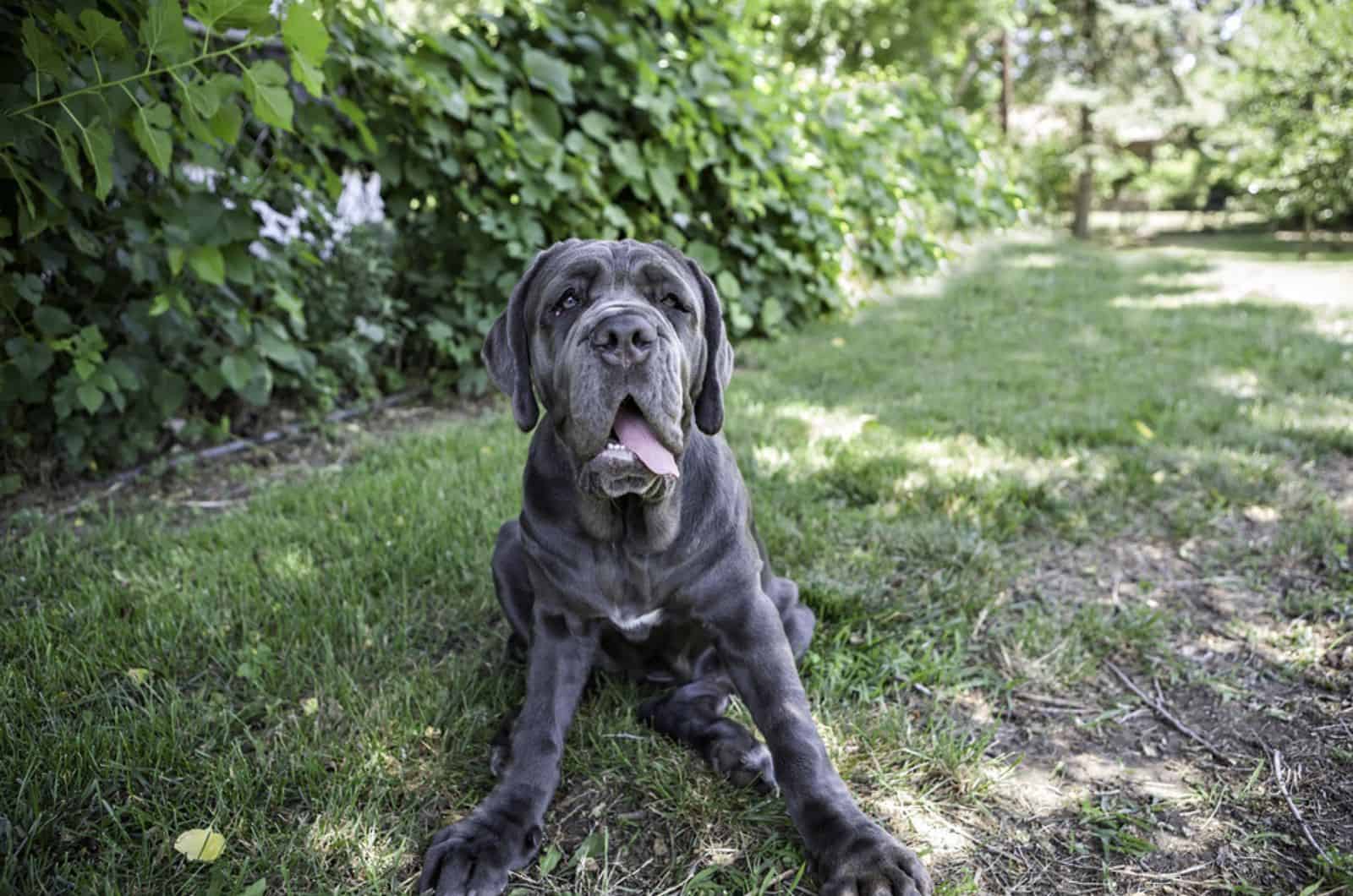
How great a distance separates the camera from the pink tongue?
2053 mm

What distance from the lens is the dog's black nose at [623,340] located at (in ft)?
6.48

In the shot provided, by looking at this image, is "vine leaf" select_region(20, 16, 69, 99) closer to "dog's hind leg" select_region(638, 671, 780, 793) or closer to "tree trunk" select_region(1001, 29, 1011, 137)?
"dog's hind leg" select_region(638, 671, 780, 793)

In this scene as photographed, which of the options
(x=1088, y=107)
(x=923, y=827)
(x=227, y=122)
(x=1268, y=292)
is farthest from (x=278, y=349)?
(x=1088, y=107)

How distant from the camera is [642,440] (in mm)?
2076

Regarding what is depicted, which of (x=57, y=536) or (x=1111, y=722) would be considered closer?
(x=1111, y=722)

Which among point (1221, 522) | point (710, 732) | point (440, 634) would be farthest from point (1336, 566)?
point (440, 634)

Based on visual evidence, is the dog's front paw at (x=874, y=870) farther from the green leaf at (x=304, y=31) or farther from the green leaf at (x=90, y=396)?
the green leaf at (x=90, y=396)

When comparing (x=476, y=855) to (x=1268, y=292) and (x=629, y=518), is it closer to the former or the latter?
(x=629, y=518)

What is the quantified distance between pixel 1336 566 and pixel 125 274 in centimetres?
510

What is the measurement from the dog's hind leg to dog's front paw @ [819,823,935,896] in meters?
0.32

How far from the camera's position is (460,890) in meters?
1.79

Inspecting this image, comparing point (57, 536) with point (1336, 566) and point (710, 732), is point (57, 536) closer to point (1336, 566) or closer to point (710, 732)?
point (710, 732)

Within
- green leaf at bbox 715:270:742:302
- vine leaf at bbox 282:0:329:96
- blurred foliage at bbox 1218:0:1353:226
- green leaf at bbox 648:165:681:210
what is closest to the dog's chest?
vine leaf at bbox 282:0:329:96

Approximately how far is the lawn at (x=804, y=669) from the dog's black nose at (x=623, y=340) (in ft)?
3.32
